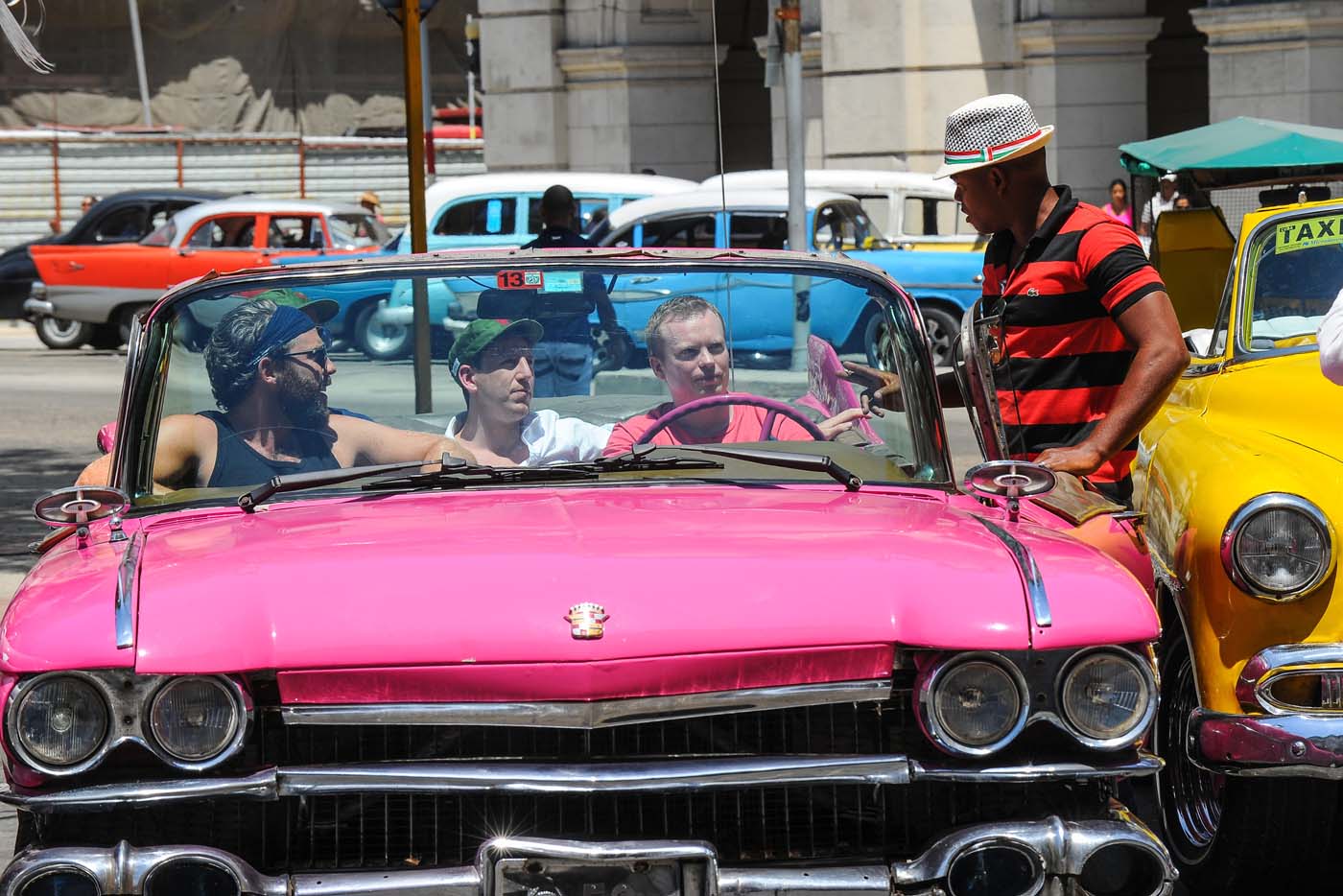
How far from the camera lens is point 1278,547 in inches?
179

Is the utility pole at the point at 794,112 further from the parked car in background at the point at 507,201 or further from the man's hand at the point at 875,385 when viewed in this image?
the man's hand at the point at 875,385

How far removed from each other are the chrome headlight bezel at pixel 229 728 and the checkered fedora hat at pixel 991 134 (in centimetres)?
271

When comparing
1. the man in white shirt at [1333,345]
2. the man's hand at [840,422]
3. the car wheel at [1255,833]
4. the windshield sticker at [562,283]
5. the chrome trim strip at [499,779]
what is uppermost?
the windshield sticker at [562,283]

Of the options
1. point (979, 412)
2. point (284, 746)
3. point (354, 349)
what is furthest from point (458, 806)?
point (979, 412)

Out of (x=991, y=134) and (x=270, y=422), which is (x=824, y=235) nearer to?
(x=991, y=134)

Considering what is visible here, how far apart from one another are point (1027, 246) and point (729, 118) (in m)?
30.9

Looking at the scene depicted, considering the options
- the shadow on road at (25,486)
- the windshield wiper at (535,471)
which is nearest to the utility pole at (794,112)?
the shadow on road at (25,486)

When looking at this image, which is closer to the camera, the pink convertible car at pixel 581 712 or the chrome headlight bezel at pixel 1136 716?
the pink convertible car at pixel 581 712

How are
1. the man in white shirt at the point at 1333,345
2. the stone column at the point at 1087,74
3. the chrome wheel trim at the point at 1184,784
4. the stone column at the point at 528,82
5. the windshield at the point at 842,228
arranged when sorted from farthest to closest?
1. the stone column at the point at 528,82
2. the stone column at the point at 1087,74
3. the windshield at the point at 842,228
4. the chrome wheel trim at the point at 1184,784
5. the man in white shirt at the point at 1333,345

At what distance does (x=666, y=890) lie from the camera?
126 inches

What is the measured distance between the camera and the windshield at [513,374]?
14.1 ft

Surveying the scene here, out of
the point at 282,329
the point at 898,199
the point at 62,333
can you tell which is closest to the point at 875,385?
the point at 282,329

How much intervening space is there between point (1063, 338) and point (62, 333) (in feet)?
65.1

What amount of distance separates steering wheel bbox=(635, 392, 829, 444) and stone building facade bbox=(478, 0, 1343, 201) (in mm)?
13423
